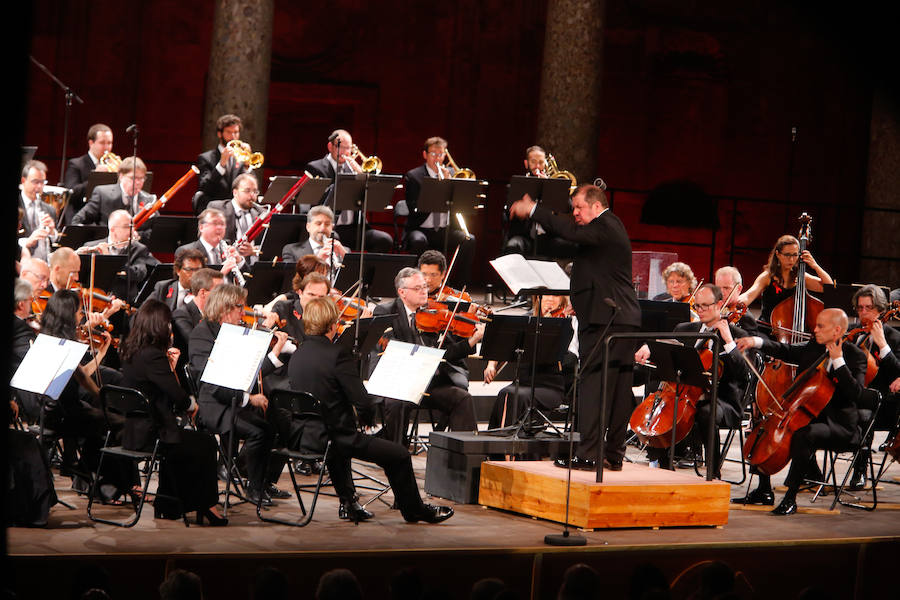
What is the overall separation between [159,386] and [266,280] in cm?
188

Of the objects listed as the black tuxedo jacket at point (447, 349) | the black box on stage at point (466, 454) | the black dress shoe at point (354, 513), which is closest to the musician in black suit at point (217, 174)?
the black tuxedo jacket at point (447, 349)

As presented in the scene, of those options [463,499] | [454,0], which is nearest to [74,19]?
[454,0]

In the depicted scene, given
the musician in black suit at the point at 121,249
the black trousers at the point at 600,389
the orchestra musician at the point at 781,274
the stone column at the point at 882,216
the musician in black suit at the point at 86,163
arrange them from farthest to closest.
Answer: the stone column at the point at 882,216
the musician in black suit at the point at 86,163
the orchestra musician at the point at 781,274
the musician in black suit at the point at 121,249
the black trousers at the point at 600,389

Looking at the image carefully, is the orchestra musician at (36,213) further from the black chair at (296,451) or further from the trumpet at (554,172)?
the trumpet at (554,172)

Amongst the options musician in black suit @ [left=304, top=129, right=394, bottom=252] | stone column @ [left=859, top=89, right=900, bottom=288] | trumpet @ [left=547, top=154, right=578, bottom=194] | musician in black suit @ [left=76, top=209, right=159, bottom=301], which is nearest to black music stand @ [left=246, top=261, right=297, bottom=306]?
musician in black suit @ [left=76, top=209, right=159, bottom=301]

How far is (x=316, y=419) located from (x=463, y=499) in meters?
1.24

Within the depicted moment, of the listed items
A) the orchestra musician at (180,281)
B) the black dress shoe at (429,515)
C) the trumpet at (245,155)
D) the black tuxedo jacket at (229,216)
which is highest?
the trumpet at (245,155)

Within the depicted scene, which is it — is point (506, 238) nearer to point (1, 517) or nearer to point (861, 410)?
point (861, 410)

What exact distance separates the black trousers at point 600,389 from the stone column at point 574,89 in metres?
5.79

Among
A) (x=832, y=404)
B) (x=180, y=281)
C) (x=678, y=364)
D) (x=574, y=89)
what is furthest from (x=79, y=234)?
(x=574, y=89)

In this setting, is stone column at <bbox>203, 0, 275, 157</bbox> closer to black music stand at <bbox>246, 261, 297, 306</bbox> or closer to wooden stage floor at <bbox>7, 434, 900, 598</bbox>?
black music stand at <bbox>246, 261, 297, 306</bbox>

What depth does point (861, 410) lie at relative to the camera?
6754mm

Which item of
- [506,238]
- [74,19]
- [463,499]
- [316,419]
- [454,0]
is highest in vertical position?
[454,0]

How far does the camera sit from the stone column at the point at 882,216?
533 inches
